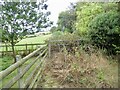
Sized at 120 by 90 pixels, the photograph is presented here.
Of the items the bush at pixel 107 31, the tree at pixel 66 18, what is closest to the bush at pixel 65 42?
the bush at pixel 107 31

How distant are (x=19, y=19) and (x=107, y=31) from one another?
4873mm

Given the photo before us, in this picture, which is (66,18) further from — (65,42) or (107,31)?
(107,31)

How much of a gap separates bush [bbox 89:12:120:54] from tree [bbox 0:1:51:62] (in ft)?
12.1

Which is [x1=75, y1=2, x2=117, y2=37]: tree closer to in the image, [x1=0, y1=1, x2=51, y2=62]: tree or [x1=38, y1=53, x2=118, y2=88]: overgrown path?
[x1=0, y1=1, x2=51, y2=62]: tree

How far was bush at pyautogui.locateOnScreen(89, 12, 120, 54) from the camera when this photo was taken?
22.9 feet

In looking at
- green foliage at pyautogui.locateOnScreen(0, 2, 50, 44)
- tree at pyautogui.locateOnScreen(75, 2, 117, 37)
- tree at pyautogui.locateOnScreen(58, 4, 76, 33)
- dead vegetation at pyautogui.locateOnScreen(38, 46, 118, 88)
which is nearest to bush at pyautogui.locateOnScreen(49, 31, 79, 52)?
tree at pyautogui.locateOnScreen(75, 2, 117, 37)

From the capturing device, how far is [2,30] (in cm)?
1001

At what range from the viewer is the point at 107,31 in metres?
7.34

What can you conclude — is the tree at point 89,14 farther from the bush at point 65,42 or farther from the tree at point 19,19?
the tree at point 19,19

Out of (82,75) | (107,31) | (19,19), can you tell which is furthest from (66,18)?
(82,75)

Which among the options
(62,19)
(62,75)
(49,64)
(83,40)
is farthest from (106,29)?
(62,19)

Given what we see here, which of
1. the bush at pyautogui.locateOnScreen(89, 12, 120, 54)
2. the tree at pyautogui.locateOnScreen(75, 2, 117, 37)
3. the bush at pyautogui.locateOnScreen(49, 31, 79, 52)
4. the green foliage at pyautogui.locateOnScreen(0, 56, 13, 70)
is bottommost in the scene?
the green foliage at pyautogui.locateOnScreen(0, 56, 13, 70)

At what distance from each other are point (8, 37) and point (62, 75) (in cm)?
573

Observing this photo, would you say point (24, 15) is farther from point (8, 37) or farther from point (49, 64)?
point (49, 64)
